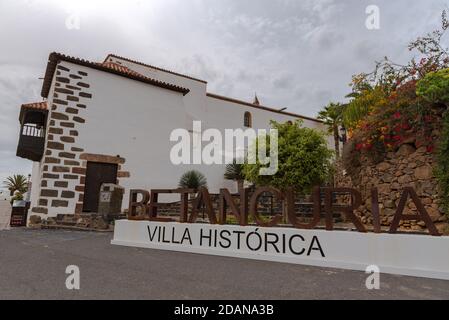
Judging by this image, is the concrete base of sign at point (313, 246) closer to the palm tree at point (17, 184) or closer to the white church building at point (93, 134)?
the white church building at point (93, 134)

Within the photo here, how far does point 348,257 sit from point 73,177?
991 centimetres

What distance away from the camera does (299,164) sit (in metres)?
9.35

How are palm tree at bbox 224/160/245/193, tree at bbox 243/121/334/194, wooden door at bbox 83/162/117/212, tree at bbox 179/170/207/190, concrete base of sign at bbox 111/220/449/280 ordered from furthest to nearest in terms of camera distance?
palm tree at bbox 224/160/245/193, tree at bbox 179/170/207/190, wooden door at bbox 83/162/117/212, tree at bbox 243/121/334/194, concrete base of sign at bbox 111/220/449/280

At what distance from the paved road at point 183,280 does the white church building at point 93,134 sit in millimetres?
Result: 5885

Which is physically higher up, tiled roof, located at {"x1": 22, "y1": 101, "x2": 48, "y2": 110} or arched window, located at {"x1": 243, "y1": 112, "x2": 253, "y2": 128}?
arched window, located at {"x1": 243, "y1": 112, "x2": 253, "y2": 128}

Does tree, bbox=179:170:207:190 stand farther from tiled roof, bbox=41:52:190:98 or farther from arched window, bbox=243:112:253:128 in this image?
arched window, bbox=243:112:253:128

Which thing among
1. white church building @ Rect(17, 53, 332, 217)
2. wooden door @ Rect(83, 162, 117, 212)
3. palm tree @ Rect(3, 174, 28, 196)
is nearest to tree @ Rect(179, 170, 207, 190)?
white church building @ Rect(17, 53, 332, 217)

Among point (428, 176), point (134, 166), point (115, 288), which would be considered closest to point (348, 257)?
point (115, 288)

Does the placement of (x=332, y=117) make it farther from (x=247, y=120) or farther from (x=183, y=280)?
(x=183, y=280)

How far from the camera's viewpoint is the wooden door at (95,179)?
11273mm

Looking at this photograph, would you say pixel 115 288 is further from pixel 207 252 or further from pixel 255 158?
pixel 255 158

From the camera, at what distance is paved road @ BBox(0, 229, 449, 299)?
315cm

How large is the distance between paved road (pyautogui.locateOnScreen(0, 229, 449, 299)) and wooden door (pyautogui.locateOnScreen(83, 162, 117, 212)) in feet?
19.6

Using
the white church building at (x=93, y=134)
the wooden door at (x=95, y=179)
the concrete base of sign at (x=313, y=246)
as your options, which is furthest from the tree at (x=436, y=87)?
the wooden door at (x=95, y=179)
